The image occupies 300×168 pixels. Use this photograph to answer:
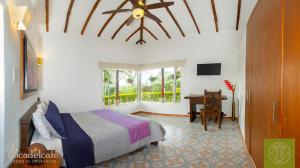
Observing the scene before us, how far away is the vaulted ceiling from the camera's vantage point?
425cm

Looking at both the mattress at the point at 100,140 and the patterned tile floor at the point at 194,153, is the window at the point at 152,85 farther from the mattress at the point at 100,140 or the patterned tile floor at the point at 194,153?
the mattress at the point at 100,140

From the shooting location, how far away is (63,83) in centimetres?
484

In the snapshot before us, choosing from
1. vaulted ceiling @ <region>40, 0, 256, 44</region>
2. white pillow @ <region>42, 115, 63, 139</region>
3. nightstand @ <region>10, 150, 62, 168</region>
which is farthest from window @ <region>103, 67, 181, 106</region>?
nightstand @ <region>10, 150, 62, 168</region>

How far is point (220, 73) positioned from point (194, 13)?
2.03 meters

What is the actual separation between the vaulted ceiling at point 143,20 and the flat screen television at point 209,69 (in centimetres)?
110

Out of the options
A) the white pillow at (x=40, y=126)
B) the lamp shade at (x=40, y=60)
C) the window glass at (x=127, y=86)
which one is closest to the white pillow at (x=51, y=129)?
the white pillow at (x=40, y=126)

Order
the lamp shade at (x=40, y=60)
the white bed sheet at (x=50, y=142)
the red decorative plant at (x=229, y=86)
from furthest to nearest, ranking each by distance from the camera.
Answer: the red decorative plant at (x=229, y=86), the lamp shade at (x=40, y=60), the white bed sheet at (x=50, y=142)

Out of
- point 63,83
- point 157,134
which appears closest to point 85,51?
point 63,83

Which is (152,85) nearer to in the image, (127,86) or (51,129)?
(127,86)

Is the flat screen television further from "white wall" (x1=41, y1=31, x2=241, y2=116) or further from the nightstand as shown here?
the nightstand

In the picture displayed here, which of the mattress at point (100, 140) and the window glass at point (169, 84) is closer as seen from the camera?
the mattress at point (100, 140)

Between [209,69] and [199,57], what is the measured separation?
0.56 metres

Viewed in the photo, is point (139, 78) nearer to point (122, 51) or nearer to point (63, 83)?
point (122, 51)

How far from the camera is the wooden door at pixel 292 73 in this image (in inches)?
46.4
